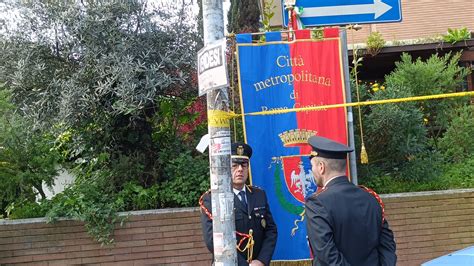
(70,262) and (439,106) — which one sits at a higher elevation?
(439,106)

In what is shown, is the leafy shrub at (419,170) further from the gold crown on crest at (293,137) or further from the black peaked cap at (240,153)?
the black peaked cap at (240,153)

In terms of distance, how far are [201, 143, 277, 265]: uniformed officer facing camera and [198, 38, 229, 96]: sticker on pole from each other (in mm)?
932

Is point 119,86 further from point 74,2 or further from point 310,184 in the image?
point 310,184

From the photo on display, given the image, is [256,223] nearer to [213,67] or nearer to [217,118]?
[217,118]

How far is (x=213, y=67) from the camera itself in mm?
3291

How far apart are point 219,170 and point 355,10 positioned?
8.80 feet

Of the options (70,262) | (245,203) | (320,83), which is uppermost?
(320,83)

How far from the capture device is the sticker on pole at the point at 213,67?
3219 mm

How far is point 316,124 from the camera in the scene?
5.04 meters

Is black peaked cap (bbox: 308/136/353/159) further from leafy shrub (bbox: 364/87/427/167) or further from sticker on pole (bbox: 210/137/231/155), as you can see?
leafy shrub (bbox: 364/87/427/167)

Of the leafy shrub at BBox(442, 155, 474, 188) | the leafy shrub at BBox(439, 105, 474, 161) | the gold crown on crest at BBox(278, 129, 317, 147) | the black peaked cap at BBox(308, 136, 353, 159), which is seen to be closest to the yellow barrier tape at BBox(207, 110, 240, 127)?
the black peaked cap at BBox(308, 136, 353, 159)

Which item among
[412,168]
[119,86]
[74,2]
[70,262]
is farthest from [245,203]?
[412,168]

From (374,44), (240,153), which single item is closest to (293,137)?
(240,153)

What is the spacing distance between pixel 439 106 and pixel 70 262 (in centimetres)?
586
